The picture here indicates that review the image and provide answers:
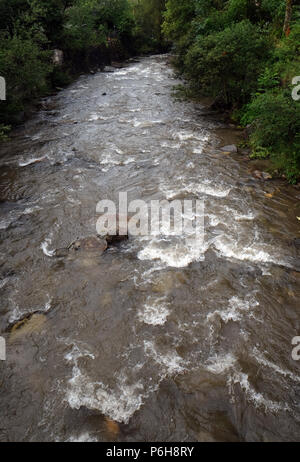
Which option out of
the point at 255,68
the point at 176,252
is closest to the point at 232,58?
the point at 255,68

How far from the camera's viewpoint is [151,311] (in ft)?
21.4

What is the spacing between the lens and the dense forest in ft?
A: 34.7

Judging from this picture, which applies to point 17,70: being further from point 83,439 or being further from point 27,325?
point 83,439

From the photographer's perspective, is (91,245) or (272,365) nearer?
(272,365)

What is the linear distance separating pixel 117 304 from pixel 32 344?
1880 mm

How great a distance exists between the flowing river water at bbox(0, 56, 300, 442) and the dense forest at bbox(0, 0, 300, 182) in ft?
6.71

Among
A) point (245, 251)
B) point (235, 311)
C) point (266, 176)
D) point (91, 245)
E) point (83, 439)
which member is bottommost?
point (83, 439)

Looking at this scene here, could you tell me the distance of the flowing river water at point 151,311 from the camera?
4879 mm

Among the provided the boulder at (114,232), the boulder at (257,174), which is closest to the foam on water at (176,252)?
the boulder at (114,232)

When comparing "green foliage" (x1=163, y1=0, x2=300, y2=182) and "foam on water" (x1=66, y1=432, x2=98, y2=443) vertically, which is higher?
"green foliage" (x1=163, y1=0, x2=300, y2=182)

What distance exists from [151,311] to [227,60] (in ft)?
42.6

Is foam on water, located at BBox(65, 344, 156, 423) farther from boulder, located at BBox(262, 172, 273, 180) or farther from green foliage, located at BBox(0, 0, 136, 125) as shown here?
green foliage, located at BBox(0, 0, 136, 125)

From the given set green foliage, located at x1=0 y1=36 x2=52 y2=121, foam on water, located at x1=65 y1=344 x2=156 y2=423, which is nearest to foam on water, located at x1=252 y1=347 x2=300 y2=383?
foam on water, located at x1=65 y1=344 x2=156 y2=423
